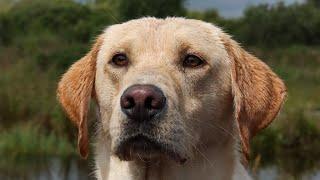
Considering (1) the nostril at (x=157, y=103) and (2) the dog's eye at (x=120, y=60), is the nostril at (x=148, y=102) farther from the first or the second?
(2) the dog's eye at (x=120, y=60)

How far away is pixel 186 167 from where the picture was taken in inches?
196

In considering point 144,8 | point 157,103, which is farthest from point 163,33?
point 144,8

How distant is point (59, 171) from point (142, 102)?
1239cm

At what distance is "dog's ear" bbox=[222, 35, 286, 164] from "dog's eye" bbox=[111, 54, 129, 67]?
0.69 metres

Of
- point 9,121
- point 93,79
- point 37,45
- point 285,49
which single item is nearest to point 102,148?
point 93,79

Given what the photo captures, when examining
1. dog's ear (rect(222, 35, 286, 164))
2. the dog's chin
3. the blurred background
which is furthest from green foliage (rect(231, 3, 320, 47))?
the dog's chin

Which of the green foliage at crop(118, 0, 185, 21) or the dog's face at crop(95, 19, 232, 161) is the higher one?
the dog's face at crop(95, 19, 232, 161)

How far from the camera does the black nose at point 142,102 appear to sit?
439 cm

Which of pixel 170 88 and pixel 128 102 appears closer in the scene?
pixel 128 102

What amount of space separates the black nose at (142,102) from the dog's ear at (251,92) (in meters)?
0.76

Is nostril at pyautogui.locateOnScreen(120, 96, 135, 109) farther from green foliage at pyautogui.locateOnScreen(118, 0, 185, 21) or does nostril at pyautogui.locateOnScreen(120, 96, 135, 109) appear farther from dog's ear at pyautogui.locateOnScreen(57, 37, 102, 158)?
green foliage at pyautogui.locateOnScreen(118, 0, 185, 21)

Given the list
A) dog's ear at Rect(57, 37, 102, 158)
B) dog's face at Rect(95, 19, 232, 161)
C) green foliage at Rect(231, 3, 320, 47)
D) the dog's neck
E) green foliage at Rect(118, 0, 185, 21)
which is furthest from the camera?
green foliage at Rect(231, 3, 320, 47)

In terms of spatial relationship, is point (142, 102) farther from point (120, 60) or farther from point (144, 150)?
point (120, 60)

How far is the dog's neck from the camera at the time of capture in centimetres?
496
